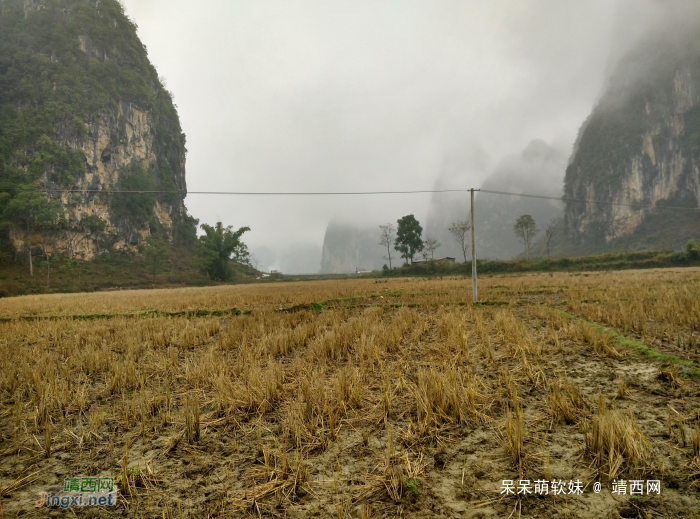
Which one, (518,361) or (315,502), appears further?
(518,361)

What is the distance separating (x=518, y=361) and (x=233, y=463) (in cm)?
462

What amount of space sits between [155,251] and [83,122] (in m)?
36.1

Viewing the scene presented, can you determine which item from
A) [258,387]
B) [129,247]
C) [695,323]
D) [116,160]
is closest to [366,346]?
[258,387]

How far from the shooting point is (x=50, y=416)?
3754 millimetres

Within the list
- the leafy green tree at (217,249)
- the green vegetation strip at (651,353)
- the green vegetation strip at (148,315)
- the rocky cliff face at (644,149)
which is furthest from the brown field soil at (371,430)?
the rocky cliff face at (644,149)

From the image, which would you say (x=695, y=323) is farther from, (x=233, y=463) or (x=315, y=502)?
(x=233, y=463)

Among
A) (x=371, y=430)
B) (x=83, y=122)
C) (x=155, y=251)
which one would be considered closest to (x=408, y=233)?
(x=155, y=251)

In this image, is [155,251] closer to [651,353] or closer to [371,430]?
[371,430]

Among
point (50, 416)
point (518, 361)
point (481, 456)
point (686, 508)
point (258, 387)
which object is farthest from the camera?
point (518, 361)

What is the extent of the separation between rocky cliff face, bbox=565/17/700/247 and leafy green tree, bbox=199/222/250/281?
105666 mm

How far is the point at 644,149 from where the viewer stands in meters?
102

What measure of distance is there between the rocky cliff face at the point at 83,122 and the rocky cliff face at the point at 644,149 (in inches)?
5154

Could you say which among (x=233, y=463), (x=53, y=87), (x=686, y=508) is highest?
(x=53, y=87)

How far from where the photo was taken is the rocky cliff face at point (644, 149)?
300 ft
